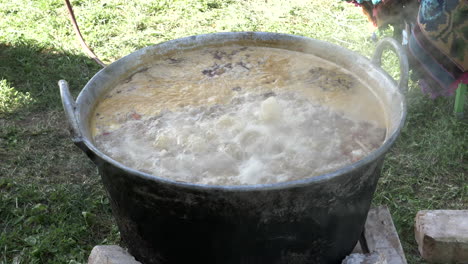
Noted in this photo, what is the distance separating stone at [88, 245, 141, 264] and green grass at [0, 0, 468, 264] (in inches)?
14.9

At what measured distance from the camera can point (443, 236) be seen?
110 inches

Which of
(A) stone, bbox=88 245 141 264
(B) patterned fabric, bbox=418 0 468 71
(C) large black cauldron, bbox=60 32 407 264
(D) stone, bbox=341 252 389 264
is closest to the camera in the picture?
(C) large black cauldron, bbox=60 32 407 264

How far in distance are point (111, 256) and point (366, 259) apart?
51.3 inches

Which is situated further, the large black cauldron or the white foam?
the white foam

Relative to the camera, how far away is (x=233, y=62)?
280 cm

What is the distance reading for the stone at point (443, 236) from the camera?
2785mm

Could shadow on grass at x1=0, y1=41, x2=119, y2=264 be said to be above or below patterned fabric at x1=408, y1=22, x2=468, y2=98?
below

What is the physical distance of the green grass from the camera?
10.5ft

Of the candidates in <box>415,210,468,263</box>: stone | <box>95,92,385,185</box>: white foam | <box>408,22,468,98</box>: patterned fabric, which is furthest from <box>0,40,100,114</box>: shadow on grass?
<box>415,210,468,263</box>: stone

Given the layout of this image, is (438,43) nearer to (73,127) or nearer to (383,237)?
(383,237)

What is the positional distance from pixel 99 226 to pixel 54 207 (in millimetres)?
374

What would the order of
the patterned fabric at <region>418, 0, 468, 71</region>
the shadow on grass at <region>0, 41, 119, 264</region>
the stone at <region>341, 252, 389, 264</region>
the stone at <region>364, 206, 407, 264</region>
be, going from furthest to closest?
the patterned fabric at <region>418, 0, 468, 71</region> → the shadow on grass at <region>0, 41, 119, 264</region> → the stone at <region>364, 206, 407, 264</region> → the stone at <region>341, 252, 389, 264</region>

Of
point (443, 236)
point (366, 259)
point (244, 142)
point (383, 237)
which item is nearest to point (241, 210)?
point (244, 142)

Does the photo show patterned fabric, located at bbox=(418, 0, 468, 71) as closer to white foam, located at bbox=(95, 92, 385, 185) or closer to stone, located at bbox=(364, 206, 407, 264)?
stone, located at bbox=(364, 206, 407, 264)
